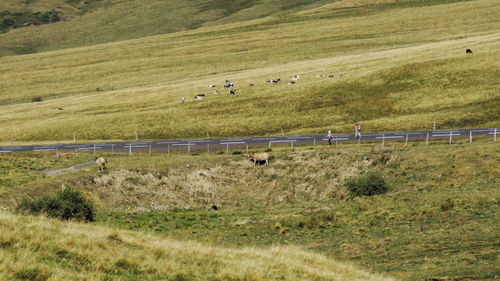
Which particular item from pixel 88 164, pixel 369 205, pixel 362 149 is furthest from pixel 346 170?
pixel 88 164

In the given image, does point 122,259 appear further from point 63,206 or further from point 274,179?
point 274,179

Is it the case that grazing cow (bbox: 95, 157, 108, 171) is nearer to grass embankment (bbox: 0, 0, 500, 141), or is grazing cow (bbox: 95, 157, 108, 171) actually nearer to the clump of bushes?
the clump of bushes

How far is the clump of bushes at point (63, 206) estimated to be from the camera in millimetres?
27406

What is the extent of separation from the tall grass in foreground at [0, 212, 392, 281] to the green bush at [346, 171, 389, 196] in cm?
1750

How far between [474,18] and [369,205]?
4810 inches

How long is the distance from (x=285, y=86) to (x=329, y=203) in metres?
50.0

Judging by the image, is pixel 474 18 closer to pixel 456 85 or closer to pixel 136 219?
pixel 456 85

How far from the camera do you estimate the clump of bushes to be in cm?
2741

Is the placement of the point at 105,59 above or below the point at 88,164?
above

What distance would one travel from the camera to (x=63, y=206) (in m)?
28.3

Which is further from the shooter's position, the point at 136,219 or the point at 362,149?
the point at 362,149

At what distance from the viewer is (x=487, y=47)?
8725 centimetres

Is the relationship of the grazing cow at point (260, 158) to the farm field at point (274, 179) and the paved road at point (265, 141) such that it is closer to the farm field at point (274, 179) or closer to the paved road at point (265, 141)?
the farm field at point (274, 179)

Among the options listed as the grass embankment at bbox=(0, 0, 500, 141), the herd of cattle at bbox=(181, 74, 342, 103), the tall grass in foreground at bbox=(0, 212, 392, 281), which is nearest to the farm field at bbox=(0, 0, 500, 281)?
the tall grass in foreground at bbox=(0, 212, 392, 281)
